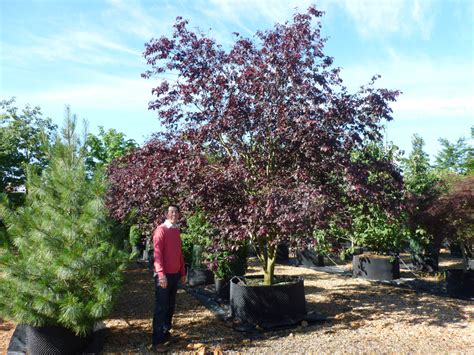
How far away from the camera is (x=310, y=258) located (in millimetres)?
10789

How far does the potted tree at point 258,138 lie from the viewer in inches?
190

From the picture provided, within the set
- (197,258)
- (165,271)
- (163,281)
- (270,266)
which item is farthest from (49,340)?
(197,258)

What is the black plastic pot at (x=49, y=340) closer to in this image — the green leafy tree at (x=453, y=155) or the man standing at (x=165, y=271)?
the man standing at (x=165, y=271)

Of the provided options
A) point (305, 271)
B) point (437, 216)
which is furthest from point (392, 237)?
point (305, 271)

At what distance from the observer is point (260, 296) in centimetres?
510

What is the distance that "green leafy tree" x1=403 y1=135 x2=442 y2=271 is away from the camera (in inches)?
288

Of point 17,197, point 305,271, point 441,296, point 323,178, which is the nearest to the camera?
point 323,178

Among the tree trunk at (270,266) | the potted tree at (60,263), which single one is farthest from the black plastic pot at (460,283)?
the potted tree at (60,263)

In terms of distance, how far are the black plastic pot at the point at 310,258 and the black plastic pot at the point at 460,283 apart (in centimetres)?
405

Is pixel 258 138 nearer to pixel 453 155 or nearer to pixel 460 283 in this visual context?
pixel 460 283

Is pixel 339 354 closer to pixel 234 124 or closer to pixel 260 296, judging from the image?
pixel 260 296

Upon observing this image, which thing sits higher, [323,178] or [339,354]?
[323,178]

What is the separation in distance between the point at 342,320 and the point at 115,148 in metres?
12.6

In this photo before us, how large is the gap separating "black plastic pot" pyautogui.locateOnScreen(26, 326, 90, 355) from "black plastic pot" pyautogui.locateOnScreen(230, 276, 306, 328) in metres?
2.06
